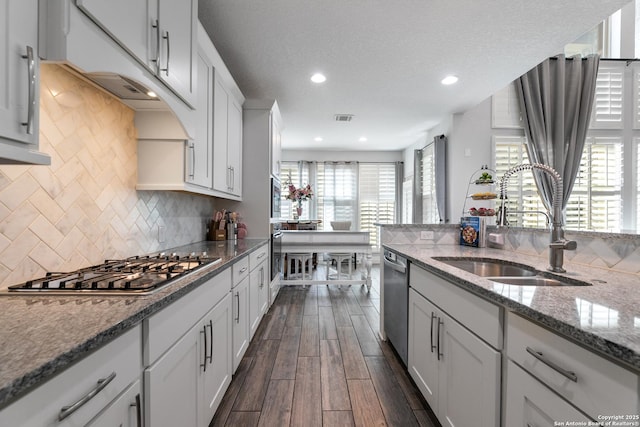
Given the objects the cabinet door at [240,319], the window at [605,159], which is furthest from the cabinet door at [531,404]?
the window at [605,159]

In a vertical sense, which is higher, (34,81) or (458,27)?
(458,27)

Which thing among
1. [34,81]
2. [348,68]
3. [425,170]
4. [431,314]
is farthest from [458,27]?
[425,170]

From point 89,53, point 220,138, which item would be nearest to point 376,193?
point 220,138

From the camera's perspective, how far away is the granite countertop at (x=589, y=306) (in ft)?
1.87

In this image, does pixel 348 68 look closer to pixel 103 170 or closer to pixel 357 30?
pixel 357 30

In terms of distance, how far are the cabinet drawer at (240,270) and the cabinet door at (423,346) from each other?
1182 millimetres

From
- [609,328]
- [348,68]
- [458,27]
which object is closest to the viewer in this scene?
[609,328]

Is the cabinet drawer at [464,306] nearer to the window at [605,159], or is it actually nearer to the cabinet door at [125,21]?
the cabinet door at [125,21]

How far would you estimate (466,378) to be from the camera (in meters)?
1.15

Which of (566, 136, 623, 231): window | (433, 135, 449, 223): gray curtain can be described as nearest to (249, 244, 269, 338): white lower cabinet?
(433, 135, 449, 223): gray curtain

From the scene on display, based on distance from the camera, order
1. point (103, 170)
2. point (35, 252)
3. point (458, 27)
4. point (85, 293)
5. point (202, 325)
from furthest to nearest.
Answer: point (458, 27), point (103, 170), point (202, 325), point (35, 252), point (85, 293)

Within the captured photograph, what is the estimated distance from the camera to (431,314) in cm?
148

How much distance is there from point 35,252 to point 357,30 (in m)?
2.52

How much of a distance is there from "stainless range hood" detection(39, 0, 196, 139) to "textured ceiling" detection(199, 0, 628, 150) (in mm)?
1097
